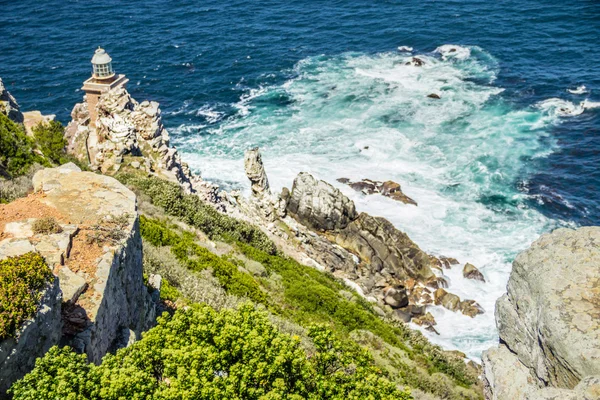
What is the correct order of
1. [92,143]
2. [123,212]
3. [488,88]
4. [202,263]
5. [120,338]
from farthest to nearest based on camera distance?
[488,88] → [92,143] → [202,263] → [123,212] → [120,338]

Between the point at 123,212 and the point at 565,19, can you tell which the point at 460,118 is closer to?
the point at 565,19

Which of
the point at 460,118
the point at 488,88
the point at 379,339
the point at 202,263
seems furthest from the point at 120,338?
the point at 488,88

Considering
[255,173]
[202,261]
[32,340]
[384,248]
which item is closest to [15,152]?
[202,261]

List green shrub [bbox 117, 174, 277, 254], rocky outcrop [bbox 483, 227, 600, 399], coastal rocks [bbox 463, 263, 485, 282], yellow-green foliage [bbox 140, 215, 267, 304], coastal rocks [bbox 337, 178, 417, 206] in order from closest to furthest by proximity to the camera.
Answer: rocky outcrop [bbox 483, 227, 600, 399] < yellow-green foliage [bbox 140, 215, 267, 304] < green shrub [bbox 117, 174, 277, 254] < coastal rocks [bbox 463, 263, 485, 282] < coastal rocks [bbox 337, 178, 417, 206]

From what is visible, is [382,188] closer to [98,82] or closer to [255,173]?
[255,173]

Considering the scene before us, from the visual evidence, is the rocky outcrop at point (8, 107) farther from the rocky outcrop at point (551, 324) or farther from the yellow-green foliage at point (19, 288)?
the rocky outcrop at point (551, 324)

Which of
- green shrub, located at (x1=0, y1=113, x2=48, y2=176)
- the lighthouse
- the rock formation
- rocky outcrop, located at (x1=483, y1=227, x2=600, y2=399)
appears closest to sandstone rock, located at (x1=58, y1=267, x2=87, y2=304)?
the rock formation

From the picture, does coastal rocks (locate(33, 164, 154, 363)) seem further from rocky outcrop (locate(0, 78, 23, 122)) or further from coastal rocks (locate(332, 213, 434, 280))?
coastal rocks (locate(332, 213, 434, 280))
